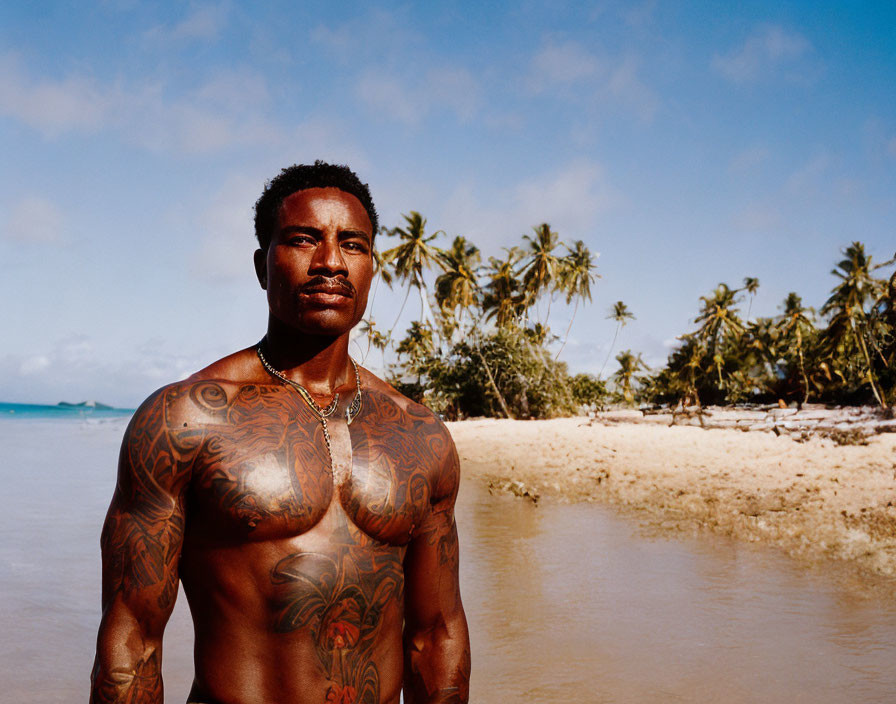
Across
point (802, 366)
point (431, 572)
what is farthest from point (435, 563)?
point (802, 366)

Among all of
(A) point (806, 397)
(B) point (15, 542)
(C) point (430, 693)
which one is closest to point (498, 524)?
(B) point (15, 542)

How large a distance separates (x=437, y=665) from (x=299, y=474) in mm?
641

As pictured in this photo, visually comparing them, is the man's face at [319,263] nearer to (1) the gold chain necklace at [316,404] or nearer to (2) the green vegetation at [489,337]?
(1) the gold chain necklace at [316,404]

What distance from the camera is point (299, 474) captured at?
1.67m

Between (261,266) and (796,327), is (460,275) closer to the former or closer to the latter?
(796,327)

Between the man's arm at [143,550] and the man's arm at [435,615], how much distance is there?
605 millimetres

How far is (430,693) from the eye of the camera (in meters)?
1.85

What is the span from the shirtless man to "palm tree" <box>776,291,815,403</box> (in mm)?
34821

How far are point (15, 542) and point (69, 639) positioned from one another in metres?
5.06

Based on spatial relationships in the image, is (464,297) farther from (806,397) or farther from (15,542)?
(15,542)

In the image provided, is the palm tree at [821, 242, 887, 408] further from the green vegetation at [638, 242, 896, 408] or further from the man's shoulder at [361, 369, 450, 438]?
the man's shoulder at [361, 369, 450, 438]

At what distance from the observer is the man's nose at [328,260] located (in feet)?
5.57

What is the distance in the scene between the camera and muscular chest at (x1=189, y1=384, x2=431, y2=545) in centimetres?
158

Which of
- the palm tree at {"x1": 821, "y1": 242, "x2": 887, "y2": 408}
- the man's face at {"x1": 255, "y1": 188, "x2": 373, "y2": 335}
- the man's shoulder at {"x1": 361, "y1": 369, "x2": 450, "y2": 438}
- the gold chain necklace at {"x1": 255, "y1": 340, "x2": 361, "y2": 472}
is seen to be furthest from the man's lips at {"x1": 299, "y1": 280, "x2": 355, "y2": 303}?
the palm tree at {"x1": 821, "y1": 242, "x2": 887, "y2": 408}
